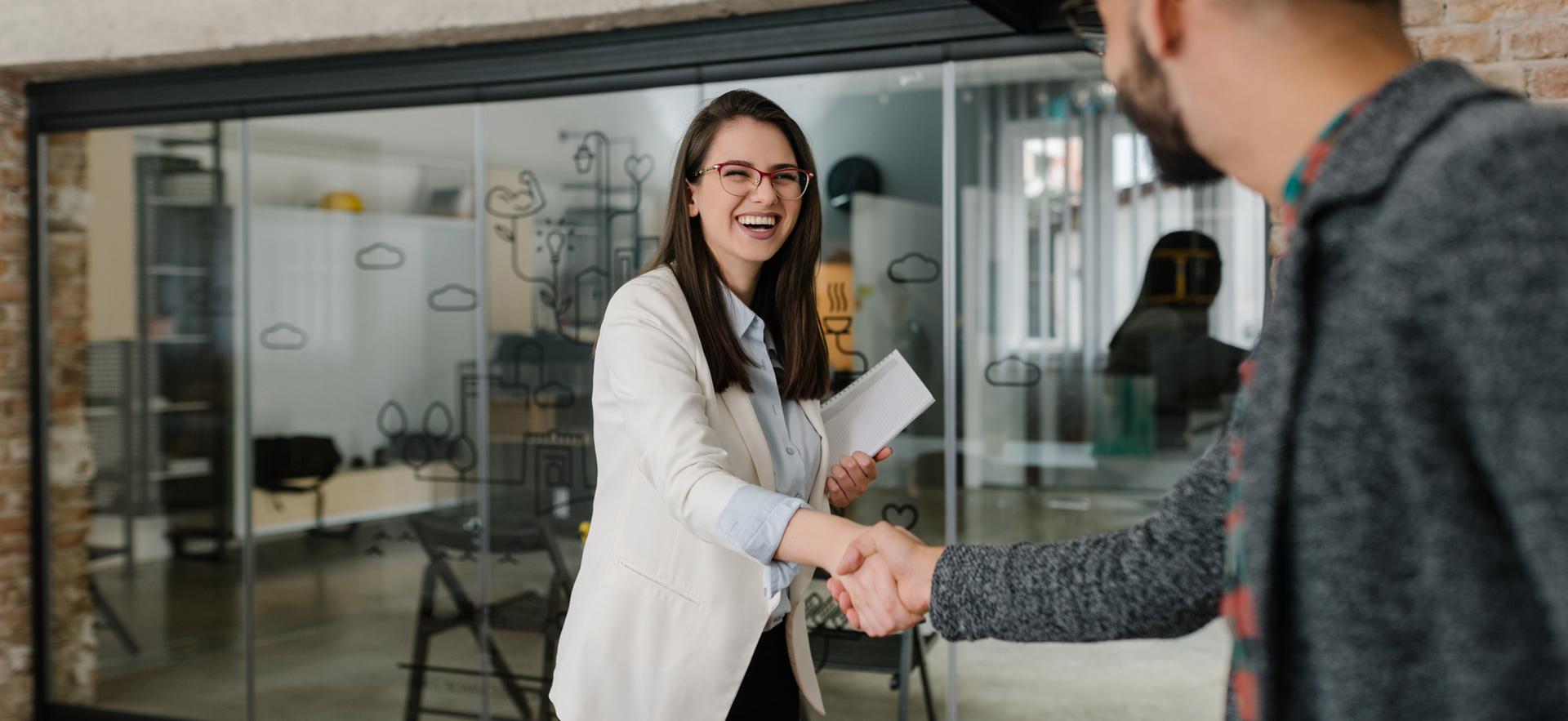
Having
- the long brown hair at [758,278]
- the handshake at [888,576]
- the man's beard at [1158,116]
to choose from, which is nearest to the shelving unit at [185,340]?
the long brown hair at [758,278]

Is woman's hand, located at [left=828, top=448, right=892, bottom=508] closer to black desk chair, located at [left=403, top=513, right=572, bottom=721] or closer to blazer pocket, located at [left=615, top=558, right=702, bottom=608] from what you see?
blazer pocket, located at [left=615, top=558, right=702, bottom=608]

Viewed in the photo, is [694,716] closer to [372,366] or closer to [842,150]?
[842,150]

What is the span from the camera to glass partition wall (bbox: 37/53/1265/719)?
298cm

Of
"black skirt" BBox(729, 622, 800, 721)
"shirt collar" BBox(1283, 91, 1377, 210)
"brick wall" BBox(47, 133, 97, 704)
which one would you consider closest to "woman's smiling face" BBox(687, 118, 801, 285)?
"black skirt" BBox(729, 622, 800, 721)

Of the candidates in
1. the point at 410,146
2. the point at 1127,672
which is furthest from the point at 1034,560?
the point at 410,146

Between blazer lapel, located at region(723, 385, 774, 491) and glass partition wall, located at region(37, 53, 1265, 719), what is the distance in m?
1.19

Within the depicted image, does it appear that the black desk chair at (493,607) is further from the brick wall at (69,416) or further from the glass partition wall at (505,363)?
the brick wall at (69,416)

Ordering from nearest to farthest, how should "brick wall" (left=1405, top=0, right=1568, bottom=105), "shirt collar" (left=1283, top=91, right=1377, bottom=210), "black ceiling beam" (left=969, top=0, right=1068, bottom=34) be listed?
1. "shirt collar" (left=1283, top=91, right=1377, bottom=210)
2. "brick wall" (left=1405, top=0, right=1568, bottom=105)
3. "black ceiling beam" (left=969, top=0, right=1068, bottom=34)

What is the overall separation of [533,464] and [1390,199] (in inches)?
120

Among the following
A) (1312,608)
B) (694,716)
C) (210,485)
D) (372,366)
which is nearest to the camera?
(1312,608)

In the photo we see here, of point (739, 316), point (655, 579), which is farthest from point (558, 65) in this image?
point (655, 579)

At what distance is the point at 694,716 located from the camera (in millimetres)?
1767

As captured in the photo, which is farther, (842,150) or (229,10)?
(229,10)

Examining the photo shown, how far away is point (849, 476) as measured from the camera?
1910 mm
